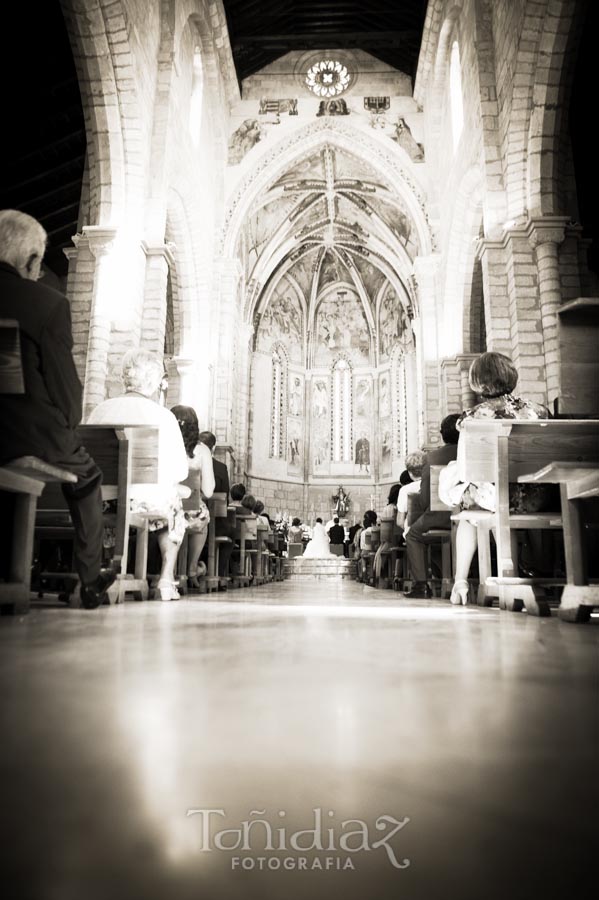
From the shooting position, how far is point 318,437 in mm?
22453

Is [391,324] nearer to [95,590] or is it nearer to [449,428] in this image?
[449,428]

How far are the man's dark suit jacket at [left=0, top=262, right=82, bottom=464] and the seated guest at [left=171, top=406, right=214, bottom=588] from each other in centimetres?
196

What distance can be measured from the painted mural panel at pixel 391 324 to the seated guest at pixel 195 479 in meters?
16.7

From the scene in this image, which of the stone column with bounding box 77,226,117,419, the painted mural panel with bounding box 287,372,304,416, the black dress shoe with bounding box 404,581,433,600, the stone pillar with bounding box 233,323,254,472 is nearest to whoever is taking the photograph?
the black dress shoe with bounding box 404,581,433,600

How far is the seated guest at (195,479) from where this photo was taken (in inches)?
178

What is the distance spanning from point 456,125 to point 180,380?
671cm

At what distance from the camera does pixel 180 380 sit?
12398 mm

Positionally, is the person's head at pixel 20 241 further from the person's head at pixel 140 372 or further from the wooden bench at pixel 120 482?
the person's head at pixel 140 372

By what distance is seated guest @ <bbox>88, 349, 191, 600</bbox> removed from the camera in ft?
12.4

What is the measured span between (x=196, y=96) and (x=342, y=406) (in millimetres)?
12661

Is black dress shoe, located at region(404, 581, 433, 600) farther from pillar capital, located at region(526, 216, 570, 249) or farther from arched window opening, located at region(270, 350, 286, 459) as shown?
arched window opening, located at region(270, 350, 286, 459)

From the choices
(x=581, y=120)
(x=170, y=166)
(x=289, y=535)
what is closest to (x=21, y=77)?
(x=170, y=166)

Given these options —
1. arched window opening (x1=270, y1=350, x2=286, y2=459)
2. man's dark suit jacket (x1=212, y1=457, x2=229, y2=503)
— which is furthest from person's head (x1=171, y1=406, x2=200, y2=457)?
arched window opening (x1=270, y1=350, x2=286, y2=459)

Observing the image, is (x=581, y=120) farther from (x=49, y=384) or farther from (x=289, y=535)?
(x=289, y=535)
